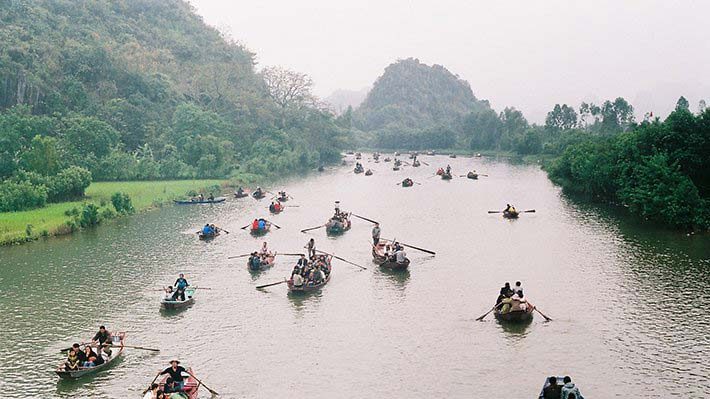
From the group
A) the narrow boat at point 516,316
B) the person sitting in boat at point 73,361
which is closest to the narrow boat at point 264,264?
the person sitting in boat at point 73,361

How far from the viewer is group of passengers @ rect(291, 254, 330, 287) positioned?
2494 centimetres

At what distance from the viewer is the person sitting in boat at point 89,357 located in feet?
58.5

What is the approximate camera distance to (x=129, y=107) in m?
68.4

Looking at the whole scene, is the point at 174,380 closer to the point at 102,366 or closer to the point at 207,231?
the point at 102,366

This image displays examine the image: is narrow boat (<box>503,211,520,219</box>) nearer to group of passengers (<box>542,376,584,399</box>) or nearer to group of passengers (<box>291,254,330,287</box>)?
group of passengers (<box>291,254,330,287</box>)

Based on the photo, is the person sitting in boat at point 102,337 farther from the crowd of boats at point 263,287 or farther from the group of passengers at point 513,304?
the group of passengers at point 513,304

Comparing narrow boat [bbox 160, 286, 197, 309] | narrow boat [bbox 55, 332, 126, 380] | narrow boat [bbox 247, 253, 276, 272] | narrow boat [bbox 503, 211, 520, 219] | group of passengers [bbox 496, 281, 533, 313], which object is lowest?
narrow boat [bbox 55, 332, 126, 380]

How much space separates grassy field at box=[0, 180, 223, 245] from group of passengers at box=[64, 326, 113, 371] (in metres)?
17.1

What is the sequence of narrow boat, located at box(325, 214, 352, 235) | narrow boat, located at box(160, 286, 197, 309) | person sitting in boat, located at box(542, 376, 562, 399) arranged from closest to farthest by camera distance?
person sitting in boat, located at box(542, 376, 562, 399)
narrow boat, located at box(160, 286, 197, 309)
narrow boat, located at box(325, 214, 352, 235)

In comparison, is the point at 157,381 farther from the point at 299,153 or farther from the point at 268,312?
the point at 299,153

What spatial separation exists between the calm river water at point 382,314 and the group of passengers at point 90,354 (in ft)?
1.93

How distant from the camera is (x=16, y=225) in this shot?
113 feet

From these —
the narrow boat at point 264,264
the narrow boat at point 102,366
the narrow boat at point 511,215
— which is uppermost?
the narrow boat at point 511,215

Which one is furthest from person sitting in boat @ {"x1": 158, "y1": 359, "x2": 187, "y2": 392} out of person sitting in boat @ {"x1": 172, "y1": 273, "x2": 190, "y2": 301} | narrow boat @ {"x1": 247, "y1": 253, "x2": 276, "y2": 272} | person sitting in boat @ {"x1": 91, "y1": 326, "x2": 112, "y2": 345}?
narrow boat @ {"x1": 247, "y1": 253, "x2": 276, "y2": 272}
